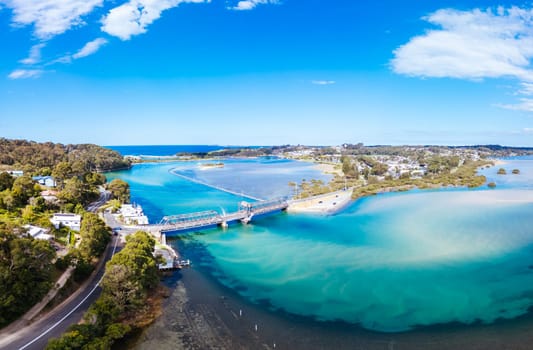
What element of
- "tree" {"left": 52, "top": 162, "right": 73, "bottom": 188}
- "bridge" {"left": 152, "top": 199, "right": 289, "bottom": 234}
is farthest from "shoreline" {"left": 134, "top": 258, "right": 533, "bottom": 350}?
"tree" {"left": 52, "top": 162, "right": 73, "bottom": 188}

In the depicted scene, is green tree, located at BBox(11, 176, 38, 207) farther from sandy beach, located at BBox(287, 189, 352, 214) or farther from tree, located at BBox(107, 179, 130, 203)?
sandy beach, located at BBox(287, 189, 352, 214)

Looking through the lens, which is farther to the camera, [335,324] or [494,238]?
[494,238]

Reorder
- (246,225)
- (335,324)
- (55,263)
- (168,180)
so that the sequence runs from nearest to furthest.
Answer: (335,324), (55,263), (246,225), (168,180)

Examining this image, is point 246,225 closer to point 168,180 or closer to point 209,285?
point 209,285

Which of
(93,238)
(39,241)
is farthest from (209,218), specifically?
(39,241)

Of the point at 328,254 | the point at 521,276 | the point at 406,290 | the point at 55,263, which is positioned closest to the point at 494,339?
the point at 406,290

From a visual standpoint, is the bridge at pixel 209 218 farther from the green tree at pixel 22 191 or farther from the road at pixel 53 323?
the road at pixel 53 323

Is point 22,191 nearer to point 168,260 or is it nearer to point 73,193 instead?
point 73,193
